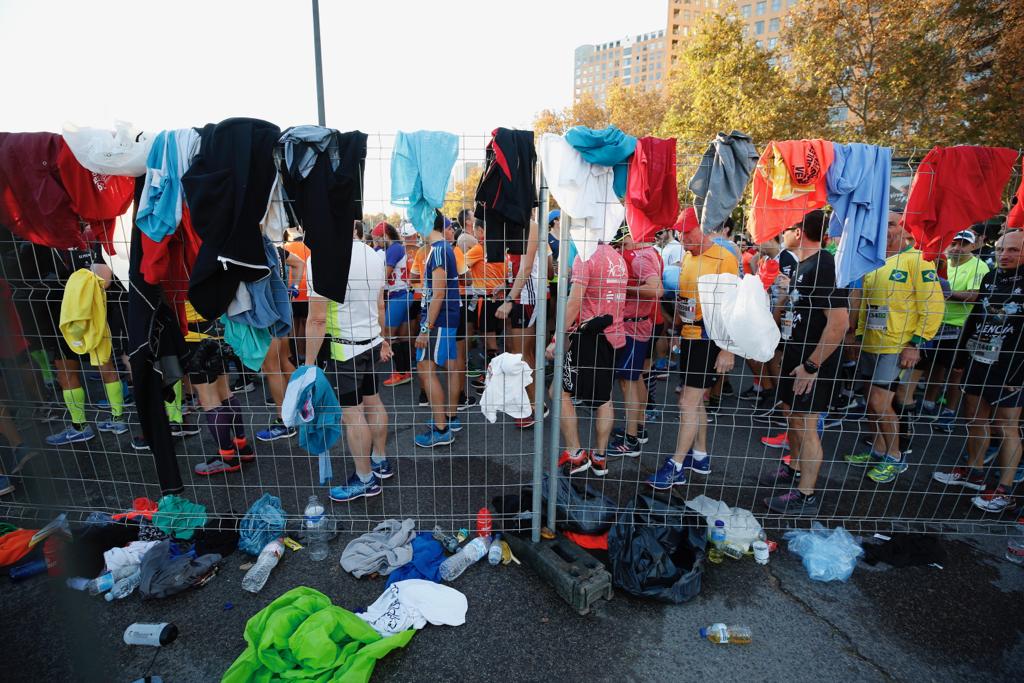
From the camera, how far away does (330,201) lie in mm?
2912

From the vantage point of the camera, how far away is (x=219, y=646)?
2709 millimetres

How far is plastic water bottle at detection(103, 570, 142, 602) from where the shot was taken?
9.94 feet

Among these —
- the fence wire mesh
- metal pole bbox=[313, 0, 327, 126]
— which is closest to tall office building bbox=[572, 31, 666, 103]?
metal pole bbox=[313, 0, 327, 126]

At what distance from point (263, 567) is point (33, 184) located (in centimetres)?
273

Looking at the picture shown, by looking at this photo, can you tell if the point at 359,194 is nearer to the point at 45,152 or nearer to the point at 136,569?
the point at 45,152

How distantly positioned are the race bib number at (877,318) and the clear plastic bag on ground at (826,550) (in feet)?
5.73

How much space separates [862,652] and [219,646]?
3564 millimetres

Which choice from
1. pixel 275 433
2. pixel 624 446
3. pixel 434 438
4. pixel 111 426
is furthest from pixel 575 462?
pixel 111 426

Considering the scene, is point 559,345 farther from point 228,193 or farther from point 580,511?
point 228,193

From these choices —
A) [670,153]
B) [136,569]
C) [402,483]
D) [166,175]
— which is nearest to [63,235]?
[166,175]

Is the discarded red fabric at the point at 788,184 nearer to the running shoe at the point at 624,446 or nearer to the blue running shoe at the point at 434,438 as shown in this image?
the running shoe at the point at 624,446

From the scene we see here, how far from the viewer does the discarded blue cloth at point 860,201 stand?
301 centimetres

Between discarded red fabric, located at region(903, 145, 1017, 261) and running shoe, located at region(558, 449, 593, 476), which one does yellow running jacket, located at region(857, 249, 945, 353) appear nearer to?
discarded red fabric, located at region(903, 145, 1017, 261)

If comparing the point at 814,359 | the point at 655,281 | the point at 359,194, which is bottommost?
the point at 814,359
